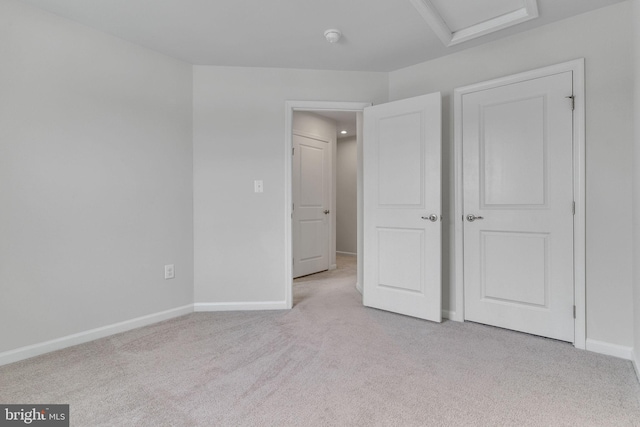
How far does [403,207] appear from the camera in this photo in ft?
9.52

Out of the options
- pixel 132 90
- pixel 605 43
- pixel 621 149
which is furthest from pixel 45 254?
pixel 605 43

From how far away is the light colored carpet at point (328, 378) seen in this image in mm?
1500

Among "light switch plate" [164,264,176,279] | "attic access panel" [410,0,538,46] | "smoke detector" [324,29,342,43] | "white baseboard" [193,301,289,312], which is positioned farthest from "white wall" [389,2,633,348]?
"light switch plate" [164,264,176,279]

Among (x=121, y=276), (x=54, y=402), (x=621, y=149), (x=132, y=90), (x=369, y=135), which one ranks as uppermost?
(x=132, y=90)

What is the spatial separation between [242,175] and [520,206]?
7.73 feet

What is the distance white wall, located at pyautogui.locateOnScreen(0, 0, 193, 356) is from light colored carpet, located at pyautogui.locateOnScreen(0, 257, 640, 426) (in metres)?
0.35

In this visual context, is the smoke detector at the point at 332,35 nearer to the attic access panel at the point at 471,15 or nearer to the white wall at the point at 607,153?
the attic access panel at the point at 471,15

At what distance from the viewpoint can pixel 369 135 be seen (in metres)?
3.10

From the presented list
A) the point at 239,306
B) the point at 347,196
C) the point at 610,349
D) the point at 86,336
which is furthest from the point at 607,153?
the point at 347,196

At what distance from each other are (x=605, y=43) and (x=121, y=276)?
3865mm

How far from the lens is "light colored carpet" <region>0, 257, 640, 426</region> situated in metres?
1.50

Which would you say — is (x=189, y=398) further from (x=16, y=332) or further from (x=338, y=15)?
(x=338, y=15)

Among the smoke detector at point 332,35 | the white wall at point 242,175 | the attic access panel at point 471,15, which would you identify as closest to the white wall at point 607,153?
the attic access panel at point 471,15

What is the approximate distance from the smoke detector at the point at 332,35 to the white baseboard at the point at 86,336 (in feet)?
8.52
